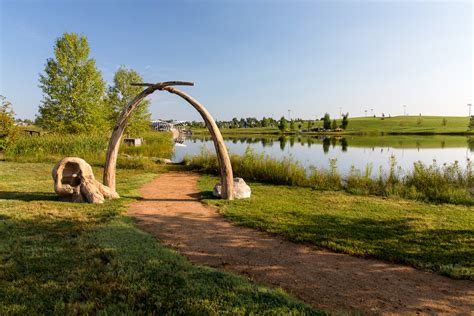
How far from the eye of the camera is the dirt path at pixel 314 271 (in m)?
3.07

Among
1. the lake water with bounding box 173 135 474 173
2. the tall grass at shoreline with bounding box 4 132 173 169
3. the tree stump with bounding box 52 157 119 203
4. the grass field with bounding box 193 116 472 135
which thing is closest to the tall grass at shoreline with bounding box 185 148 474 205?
the lake water with bounding box 173 135 474 173

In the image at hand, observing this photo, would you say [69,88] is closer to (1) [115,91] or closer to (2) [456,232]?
(1) [115,91]

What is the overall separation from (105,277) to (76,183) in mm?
5122

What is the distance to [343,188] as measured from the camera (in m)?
9.59

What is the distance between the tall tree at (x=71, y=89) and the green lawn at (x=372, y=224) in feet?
53.3

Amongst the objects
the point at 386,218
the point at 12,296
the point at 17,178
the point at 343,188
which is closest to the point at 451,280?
the point at 386,218

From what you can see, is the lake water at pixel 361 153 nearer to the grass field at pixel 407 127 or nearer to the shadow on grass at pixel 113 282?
the shadow on grass at pixel 113 282

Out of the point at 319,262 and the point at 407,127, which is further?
the point at 407,127

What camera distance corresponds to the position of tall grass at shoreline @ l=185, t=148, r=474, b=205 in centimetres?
827

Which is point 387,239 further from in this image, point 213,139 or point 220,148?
point 213,139

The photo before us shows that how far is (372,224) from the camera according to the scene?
579 centimetres

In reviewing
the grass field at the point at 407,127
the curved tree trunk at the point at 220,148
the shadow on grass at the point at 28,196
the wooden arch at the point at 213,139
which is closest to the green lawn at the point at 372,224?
the curved tree trunk at the point at 220,148

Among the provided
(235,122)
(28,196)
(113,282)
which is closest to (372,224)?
(113,282)

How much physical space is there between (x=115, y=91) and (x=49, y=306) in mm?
27686
